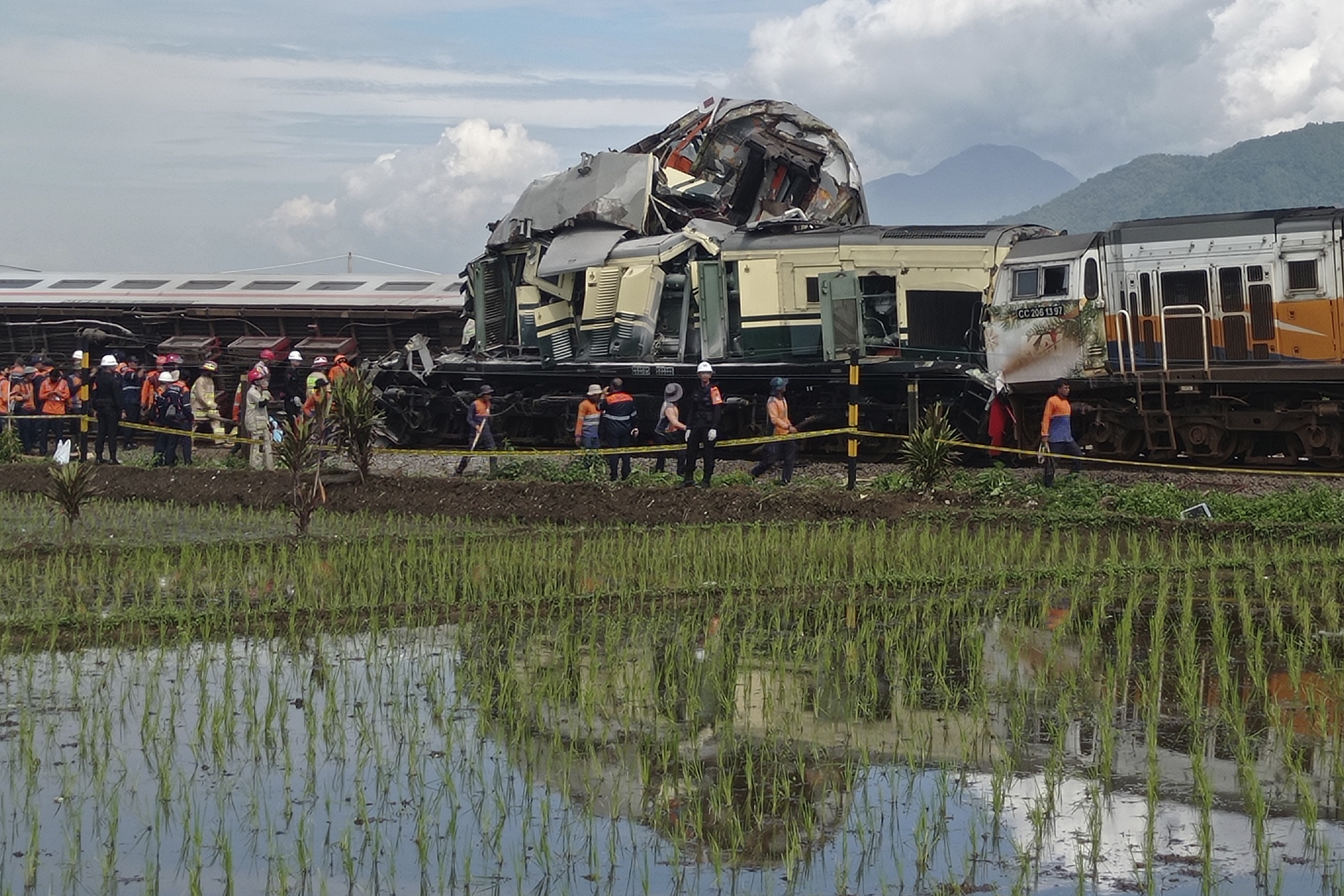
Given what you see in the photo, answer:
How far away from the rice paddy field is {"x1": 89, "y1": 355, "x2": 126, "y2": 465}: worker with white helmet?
10.7 m

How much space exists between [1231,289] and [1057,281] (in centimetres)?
233

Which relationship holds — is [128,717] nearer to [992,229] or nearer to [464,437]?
[992,229]

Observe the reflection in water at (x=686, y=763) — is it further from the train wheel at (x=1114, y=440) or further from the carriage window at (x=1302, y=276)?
the train wheel at (x=1114, y=440)

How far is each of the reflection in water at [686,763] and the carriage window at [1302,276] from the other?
10574 mm

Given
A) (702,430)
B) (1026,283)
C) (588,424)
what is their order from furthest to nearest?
(588,424) → (1026,283) → (702,430)

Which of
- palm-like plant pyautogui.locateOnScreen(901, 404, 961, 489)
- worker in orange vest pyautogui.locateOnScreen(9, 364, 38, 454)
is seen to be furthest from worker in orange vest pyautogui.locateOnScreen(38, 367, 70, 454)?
palm-like plant pyautogui.locateOnScreen(901, 404, 961, 489)

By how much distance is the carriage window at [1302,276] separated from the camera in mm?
20391

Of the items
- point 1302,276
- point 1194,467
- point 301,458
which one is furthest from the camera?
point 1302,276

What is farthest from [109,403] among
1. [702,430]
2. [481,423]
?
[702,430]

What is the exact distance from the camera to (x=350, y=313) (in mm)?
35312

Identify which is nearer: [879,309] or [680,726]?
[680,726]

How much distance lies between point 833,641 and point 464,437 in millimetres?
18912

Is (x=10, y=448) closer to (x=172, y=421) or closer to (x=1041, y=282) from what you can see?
(x=172, y=421)

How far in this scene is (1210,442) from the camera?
21.1 meters
